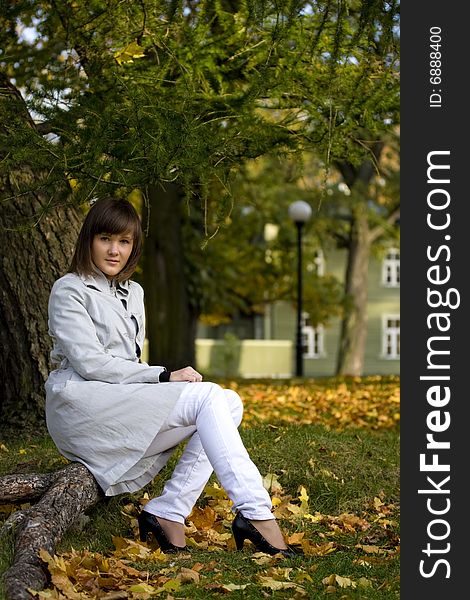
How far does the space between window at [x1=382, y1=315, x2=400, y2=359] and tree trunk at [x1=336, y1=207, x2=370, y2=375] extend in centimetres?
1498

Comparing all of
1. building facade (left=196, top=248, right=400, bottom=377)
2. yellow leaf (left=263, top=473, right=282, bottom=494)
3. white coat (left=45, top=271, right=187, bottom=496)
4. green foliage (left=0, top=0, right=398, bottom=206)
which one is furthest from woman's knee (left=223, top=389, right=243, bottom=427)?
building facade (left=196, top=248, right=400, bottom=377)

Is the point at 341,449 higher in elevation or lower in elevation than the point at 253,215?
lower

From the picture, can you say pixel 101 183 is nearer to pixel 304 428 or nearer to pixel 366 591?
pixel 366 591

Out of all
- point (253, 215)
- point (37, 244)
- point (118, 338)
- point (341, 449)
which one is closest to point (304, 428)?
point (341, 449)

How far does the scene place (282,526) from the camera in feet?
18.3

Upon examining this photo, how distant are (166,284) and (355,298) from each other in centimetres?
1109

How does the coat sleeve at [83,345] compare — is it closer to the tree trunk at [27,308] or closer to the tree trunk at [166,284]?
the tree trunk at [27,308]

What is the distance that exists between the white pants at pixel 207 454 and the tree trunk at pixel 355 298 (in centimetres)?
1933

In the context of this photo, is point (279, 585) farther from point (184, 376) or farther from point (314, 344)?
point (314, 344)

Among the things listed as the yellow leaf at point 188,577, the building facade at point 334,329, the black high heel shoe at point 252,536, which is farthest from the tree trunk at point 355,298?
the yellow leaf at point 188,577

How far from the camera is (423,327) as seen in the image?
4.28m

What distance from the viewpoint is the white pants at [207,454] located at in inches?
183

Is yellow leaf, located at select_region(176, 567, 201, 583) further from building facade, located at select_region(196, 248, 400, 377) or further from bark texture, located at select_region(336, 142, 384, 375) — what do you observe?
building facade, located at select_region(196, 248, 400, 377)

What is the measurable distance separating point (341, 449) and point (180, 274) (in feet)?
25.1
